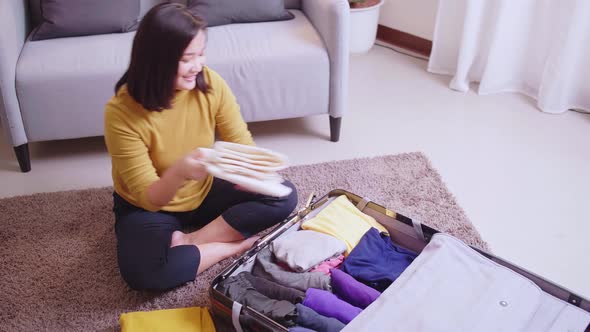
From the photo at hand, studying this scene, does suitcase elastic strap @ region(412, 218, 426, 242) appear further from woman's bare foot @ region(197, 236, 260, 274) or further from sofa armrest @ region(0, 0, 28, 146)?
sofa armrest @ region(0, 0, 28, 146)

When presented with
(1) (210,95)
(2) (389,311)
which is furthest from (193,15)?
(2) (389,311)

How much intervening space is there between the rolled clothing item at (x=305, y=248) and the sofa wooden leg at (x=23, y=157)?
1.06 meters

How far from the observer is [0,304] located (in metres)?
1.49

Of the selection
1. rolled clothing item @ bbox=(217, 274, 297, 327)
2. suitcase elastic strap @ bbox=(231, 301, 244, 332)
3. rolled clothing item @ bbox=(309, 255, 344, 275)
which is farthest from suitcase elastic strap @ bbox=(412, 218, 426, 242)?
suitcase elastic strap @ bbox=(231, 301, 244, 332)

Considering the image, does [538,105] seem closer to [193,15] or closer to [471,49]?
[471,49]

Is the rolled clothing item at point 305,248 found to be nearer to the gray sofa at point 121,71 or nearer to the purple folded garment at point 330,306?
the purple folded garment at point 330,306

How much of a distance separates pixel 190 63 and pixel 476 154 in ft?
4.15

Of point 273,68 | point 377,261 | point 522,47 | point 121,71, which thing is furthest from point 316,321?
point 522,47

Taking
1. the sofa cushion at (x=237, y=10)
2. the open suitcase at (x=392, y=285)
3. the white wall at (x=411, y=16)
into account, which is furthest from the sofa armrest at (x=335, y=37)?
the white wall at (x=411, y=16)

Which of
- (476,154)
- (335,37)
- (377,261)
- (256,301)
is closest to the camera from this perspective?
(256,301)

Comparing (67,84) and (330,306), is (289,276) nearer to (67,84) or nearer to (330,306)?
(330,306)

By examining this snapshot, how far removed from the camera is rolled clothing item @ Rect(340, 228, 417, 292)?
1.38 meters

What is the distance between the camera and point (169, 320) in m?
1.37

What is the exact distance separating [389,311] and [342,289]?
165mm
